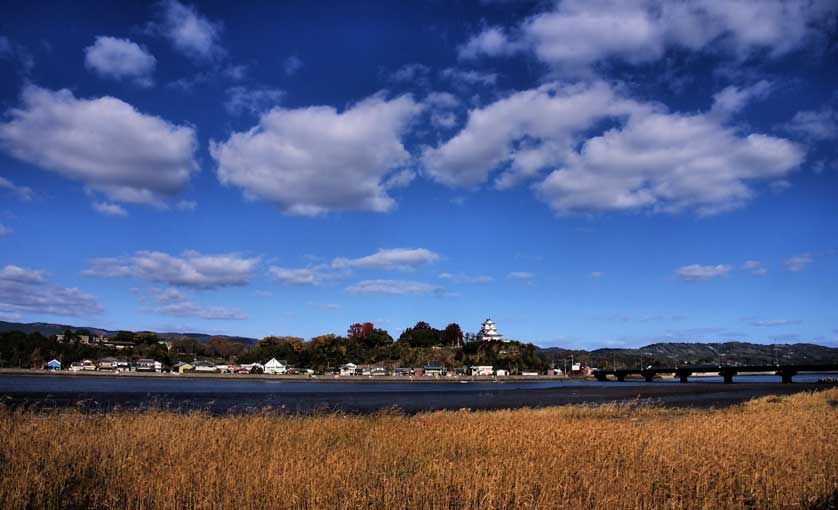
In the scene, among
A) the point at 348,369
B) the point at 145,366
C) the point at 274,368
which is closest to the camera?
the point at 145,366

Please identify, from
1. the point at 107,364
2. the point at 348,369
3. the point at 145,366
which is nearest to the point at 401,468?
the point at 348,369

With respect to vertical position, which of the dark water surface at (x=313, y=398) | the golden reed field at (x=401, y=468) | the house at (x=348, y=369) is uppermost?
the golden reed field at (x=401, y=468)

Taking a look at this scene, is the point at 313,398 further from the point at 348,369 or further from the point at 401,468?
the point at 348,369

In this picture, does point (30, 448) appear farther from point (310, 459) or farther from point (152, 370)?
point (152, 370)

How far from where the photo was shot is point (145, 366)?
188750mm

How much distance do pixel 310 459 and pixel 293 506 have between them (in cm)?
356

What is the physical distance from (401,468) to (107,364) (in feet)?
672

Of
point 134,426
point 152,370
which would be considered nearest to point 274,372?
point 152,370

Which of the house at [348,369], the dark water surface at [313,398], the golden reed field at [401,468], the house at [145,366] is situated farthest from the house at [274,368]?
the golden reed field at [401,468]

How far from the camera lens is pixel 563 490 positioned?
1054 cm

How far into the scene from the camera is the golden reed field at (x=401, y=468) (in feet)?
31.7

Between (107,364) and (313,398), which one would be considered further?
(107,364)

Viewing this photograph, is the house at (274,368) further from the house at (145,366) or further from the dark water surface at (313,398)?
the dark water surface at (313,398)

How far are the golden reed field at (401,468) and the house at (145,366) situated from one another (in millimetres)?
189515
